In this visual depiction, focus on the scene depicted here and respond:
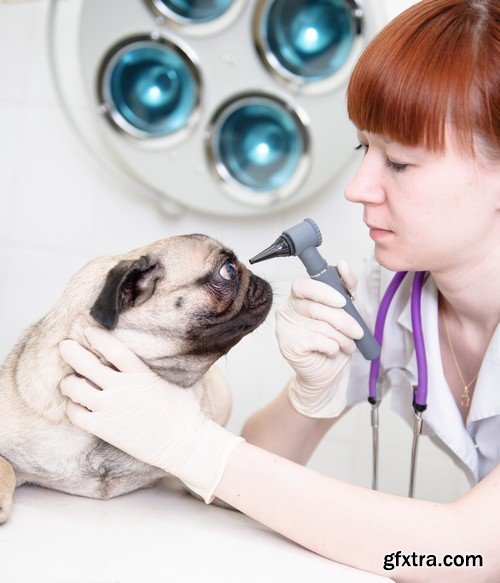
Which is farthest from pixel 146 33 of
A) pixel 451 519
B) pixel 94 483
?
pixel 451 519

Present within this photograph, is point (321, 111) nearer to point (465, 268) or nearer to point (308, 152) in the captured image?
point (308, 152)

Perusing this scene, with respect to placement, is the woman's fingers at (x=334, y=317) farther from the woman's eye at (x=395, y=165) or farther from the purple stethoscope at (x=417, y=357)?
the woman's eye at (x=395, y=165)

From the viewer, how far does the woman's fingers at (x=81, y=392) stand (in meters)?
0.92

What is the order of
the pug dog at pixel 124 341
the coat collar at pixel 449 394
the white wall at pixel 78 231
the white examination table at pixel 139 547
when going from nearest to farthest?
1. the white examination table at pixel 139 547
2. the pug dog at pixel 124 341
3. the coat collar at pixel 449 394
4. the white wall at pixel 78 231

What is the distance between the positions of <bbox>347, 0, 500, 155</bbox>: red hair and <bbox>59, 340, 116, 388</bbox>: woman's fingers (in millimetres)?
504

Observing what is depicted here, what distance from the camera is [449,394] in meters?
1.16

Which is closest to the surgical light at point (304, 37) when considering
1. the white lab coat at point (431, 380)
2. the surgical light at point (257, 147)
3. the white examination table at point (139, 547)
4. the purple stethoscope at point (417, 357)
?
the surgical light at point (257, 147)

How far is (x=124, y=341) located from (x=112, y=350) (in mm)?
37

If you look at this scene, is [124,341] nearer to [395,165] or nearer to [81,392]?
[81,392]

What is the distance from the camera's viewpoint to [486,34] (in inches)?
37.1

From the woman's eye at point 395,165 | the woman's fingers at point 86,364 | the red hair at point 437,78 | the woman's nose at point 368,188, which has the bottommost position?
the woman's fingers at point 86,364

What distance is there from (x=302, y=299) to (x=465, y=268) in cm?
26

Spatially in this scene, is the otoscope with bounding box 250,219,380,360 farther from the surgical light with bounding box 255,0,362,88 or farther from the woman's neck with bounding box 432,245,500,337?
the surgical light with bounding box 255,0,362,88

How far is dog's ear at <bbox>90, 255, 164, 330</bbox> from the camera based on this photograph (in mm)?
873
